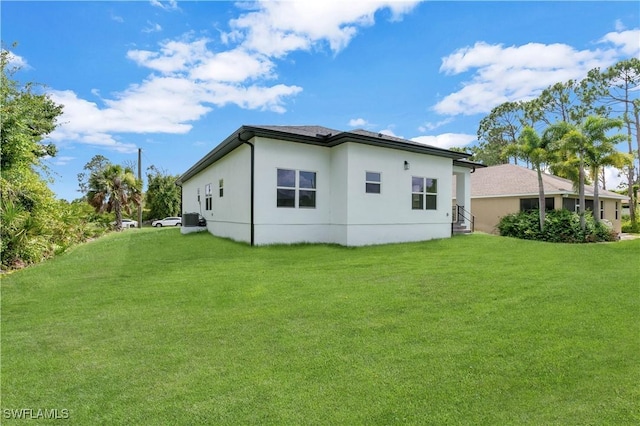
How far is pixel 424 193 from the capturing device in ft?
43.5

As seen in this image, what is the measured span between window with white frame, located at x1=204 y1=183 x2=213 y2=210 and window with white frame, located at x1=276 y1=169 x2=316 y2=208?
649 cm

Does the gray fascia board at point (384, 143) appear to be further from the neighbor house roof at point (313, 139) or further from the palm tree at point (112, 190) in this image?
the palm tree at point (112, 190)

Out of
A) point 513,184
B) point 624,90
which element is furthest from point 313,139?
point 624,90

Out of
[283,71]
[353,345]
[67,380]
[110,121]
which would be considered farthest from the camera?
[110,121]

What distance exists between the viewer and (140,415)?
244cm

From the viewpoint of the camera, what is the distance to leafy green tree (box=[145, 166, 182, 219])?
35188 millimetres

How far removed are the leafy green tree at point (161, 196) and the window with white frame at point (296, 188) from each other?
90.0 ft

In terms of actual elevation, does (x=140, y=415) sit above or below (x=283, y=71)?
below

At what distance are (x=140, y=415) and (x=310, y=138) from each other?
32.7 feet

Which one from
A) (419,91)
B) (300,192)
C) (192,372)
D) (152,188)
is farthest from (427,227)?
(152,188)

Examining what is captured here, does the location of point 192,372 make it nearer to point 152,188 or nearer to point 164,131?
point 164,131

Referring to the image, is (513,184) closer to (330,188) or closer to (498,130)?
(330,188)

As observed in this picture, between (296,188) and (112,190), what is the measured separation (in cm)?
2097

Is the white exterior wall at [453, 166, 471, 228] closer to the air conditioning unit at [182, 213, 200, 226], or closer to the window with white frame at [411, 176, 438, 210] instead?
the window with white frame at [411, 176, 438, 210]
